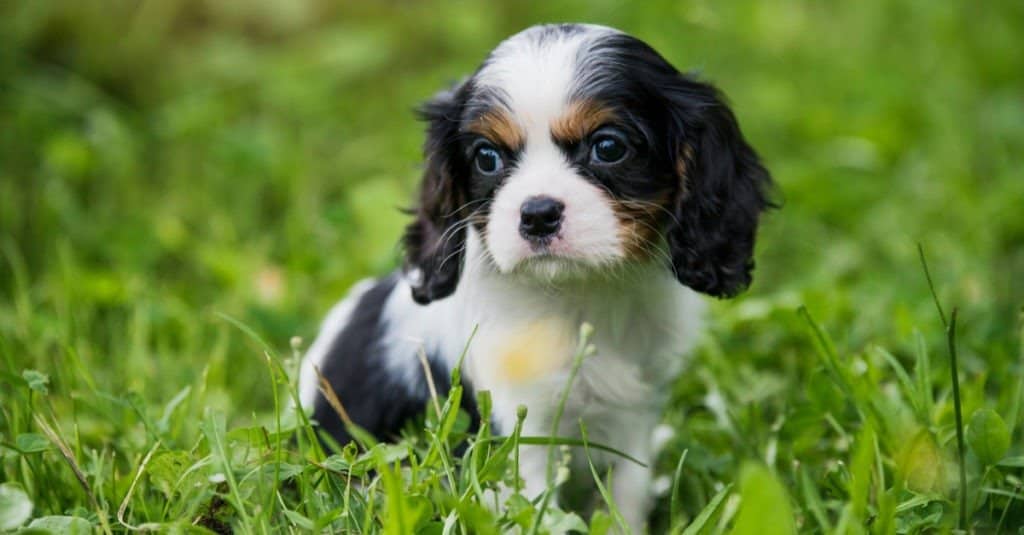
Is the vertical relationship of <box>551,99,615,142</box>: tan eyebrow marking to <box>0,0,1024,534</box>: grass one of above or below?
above

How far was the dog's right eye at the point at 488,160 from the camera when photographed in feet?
8.93

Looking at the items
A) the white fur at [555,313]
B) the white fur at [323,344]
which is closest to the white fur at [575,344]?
the white fur at [555,313]

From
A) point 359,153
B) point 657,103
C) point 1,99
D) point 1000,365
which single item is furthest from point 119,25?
point 1000,365

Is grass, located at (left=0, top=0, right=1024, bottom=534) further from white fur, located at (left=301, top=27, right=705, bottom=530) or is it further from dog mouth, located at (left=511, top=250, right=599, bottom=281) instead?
dog mouth, located at (left=511, top=250, right=599, bottom=281)

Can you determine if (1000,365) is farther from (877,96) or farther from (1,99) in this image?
(1,99)

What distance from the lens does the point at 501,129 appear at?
2.66m

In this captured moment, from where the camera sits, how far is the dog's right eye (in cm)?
272

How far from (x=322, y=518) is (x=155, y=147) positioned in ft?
12.4

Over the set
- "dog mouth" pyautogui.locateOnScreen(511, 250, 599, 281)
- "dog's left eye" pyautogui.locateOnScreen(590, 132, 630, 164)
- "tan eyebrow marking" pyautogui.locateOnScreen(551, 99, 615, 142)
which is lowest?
"dog mouth" pyautogui.locateOnScreen(511, 250, 599, 281)

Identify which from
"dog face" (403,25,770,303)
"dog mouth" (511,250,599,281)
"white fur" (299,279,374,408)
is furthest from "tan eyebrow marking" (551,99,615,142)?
"white fur" (299,279,374,408)

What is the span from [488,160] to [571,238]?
345 millimetres

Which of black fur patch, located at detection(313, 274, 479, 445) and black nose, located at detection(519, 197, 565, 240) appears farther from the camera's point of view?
black fur patch, located at detection(313, 274, 479, 445)

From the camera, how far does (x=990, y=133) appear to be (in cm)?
565

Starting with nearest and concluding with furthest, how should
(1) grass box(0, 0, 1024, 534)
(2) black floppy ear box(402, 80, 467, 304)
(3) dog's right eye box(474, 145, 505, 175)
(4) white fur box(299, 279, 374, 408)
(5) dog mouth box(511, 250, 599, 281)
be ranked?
(1) grass box(0, 0, 1024, 534), (5) dog mouth box(511, 250, 599, 281), (3) dog's right eye box(474, 145, 505, 175), (2) black floppy ear box(402, 80, 467, 304), (4) white fur box(299, 279, 374, 408)
